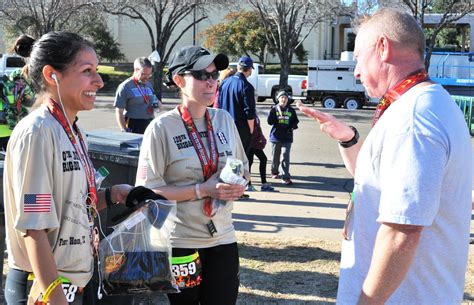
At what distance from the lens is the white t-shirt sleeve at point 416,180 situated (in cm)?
178

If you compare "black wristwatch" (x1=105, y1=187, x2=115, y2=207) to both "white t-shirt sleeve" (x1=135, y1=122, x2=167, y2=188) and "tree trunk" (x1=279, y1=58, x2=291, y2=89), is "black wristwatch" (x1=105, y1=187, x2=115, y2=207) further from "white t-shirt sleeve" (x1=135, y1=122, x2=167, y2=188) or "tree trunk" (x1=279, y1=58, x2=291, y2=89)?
"tree trunk" (x1=279, y1=58, x2=291, y2=89)

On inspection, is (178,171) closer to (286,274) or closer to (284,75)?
(286,274)

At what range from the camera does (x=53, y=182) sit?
2.20 meters

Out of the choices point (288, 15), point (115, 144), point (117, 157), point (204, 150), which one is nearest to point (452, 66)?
point (288, 15)

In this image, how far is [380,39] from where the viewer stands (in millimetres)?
2000

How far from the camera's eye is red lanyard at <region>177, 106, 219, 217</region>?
9.95ft

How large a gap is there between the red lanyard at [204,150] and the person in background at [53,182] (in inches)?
26.5

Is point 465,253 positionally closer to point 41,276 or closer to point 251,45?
point 41,276

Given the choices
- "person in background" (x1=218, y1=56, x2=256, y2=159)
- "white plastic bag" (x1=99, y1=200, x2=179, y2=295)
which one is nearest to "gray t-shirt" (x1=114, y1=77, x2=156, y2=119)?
"person in background" (x1=218, y1=56, x2=256, y2=159)

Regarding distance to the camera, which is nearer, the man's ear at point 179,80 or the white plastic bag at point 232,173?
the white plastic bag at point 232,173

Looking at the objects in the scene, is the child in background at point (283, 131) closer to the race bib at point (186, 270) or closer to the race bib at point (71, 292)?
the race bib at point (186, 270)

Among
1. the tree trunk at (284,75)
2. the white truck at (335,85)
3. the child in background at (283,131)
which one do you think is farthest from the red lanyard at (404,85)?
the tree trunk at (284,75)

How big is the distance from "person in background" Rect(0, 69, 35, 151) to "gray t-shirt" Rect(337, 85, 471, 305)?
188 inches

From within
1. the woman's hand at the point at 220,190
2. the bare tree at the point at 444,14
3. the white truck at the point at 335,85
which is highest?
the bare tree at the point at 444,14
